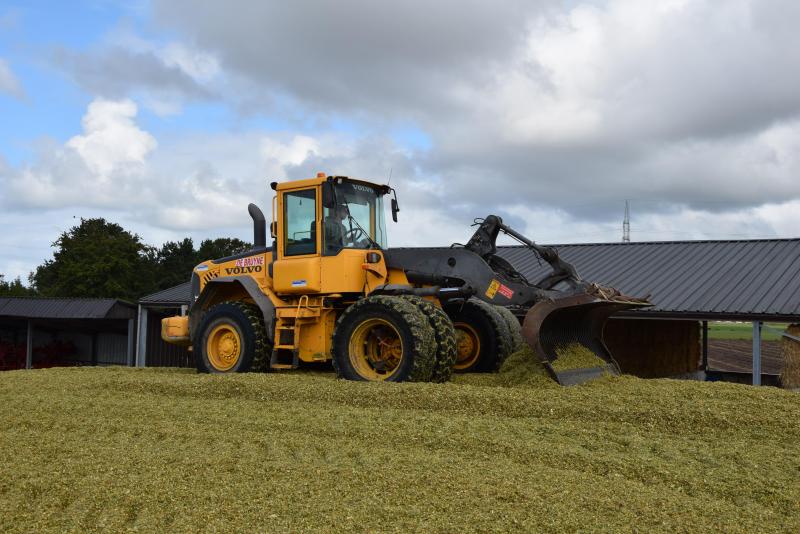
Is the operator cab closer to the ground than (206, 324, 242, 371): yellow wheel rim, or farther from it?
farther from it

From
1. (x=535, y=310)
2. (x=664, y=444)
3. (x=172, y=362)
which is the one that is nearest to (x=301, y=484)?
(x=664, y=444)

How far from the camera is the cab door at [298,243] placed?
9.48 metres

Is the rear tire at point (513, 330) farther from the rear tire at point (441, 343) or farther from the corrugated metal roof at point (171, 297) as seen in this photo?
the corrugated metal roof at point (171, 297)

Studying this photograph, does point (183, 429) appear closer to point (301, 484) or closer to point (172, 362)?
point (301, 484)

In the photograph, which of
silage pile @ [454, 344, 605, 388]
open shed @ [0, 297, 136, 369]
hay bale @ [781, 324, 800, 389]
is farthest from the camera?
open shed @ [0, 297, 136, 369]

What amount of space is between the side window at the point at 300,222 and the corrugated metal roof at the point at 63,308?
569 inches

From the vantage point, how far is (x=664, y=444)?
231 inches

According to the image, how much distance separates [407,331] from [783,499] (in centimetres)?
414

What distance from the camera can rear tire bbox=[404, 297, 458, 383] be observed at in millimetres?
8227

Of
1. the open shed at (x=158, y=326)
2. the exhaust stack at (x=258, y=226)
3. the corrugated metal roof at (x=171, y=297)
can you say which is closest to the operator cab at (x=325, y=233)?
the exhaust stack at (x=258, y=226)

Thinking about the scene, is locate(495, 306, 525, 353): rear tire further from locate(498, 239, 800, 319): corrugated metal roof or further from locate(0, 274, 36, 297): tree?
locate(0, 274, 36, 297): tree

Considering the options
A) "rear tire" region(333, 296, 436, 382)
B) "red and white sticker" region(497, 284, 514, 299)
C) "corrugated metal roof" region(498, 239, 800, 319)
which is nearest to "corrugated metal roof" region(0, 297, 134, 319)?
"corrugated metal roof" region(498, 239, 800, 319)

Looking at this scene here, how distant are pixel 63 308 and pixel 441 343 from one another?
18720 mm

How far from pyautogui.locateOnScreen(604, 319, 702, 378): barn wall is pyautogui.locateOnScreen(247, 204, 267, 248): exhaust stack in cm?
971
